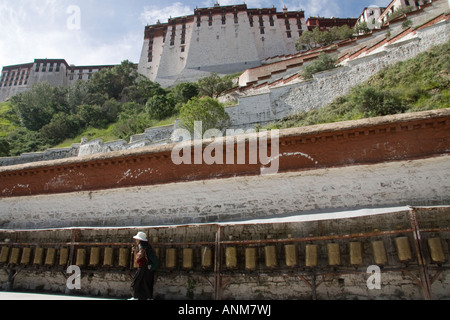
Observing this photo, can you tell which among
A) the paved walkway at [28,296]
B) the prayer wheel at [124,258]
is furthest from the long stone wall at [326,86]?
the paved walkway at [28,296]

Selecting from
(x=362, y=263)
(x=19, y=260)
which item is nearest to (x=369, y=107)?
(x=362, y=263)

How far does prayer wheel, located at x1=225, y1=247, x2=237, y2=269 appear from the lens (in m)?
5.98

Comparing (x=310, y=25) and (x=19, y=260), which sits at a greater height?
(x=310, y=25)

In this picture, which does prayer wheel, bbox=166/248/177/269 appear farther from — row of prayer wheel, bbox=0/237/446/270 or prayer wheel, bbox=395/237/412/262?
prayer wheel, bbox=395/237/412/262

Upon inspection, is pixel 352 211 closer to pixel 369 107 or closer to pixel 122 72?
pixel 369 107

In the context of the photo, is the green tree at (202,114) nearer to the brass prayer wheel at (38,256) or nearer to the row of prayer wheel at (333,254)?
the brass prayer wheel at (38,256)

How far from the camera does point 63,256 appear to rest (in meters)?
7.30

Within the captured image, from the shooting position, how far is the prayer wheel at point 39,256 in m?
7.59

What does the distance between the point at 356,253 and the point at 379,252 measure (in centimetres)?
38

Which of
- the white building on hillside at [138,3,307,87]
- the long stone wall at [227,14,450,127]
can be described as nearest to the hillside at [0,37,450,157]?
the long stone wall at [227,14,450,127]

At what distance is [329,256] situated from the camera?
5.57 m

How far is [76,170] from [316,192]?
22.2 ft

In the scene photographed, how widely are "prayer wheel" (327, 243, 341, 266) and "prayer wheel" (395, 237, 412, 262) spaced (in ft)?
3.27

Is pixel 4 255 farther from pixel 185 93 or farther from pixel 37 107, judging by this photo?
pixel 37 107
